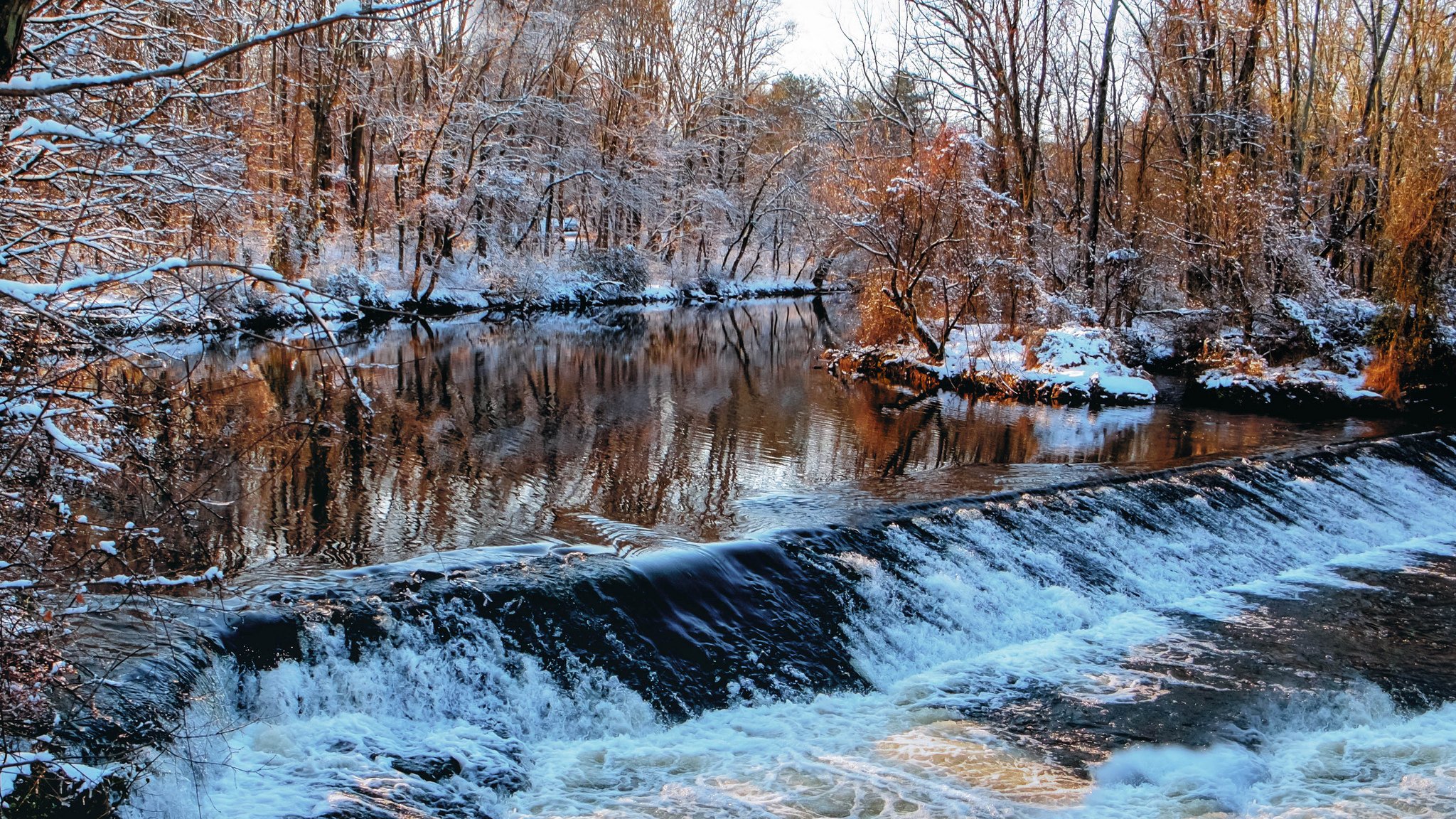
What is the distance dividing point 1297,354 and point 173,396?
21046mm

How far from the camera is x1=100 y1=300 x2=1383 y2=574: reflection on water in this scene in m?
9.17

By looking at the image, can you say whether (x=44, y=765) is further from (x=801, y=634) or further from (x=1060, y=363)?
(x=1060, y=363)

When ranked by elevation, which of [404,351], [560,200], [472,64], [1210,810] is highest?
[472,64]

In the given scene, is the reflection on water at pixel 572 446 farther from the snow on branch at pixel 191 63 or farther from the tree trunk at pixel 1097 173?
the tree trunk at pixel 1097 173

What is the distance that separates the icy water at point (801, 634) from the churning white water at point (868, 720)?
0.03 meters

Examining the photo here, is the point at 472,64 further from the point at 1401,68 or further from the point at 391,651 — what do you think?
the point at 391,651

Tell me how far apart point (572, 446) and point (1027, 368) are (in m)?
→ 10.5

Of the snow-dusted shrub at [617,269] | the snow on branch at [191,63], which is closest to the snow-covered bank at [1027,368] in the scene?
the snow-dusted shrub at [617,269]

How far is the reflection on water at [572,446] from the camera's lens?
9.17m

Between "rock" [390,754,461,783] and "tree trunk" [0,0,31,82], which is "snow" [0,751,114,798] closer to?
"rock" [390,754,461,783]

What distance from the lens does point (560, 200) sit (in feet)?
127

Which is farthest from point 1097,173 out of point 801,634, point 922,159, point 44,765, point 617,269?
point 44,765

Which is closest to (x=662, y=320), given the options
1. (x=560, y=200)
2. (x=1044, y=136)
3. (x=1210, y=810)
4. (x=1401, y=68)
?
(x=560, y=200)

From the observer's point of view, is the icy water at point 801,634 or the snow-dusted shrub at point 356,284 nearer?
the icy water at point 801,634
